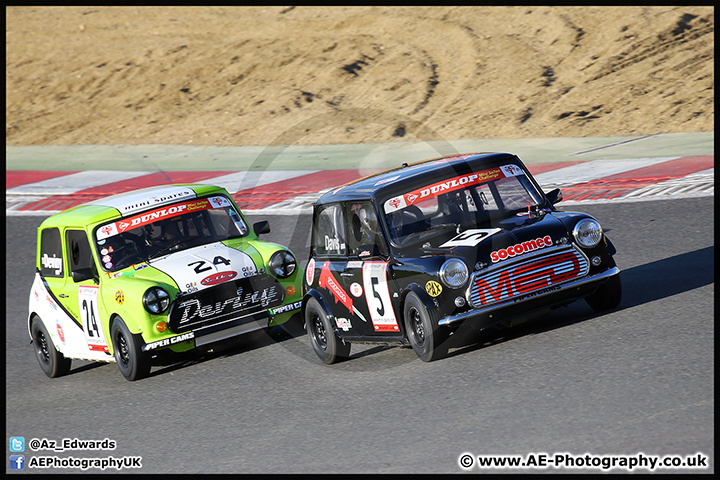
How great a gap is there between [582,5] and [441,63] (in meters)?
4.02

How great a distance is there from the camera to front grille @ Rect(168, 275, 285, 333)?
849cm

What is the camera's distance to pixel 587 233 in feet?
24.8

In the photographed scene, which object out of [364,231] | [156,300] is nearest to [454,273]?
[364,231]

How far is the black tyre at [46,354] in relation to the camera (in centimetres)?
941

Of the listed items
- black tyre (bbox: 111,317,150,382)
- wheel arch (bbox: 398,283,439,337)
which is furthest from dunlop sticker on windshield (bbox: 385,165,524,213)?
black tyre (bbox: 111,317,150,382)

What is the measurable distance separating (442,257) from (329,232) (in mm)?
1447

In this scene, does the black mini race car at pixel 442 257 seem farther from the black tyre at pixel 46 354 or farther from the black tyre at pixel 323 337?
the black tyre at pixel 46 354

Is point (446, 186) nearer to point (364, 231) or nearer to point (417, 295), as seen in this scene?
point (364, 231)

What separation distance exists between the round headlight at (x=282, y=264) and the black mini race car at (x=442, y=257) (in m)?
0.48

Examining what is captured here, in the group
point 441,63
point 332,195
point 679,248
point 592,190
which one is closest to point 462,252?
point 332,195

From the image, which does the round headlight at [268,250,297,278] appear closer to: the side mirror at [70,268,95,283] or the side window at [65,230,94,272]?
the side mirror at [70,268,95,283]

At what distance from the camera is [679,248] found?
10016 mm

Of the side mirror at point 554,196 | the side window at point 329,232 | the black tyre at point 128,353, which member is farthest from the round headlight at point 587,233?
the black tyre at point 128,353
